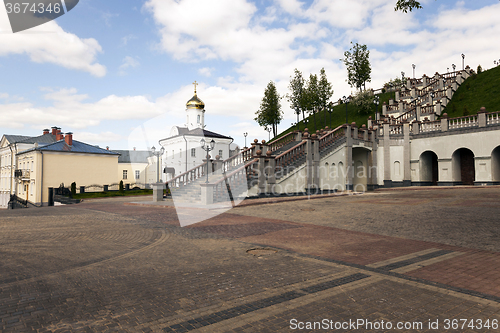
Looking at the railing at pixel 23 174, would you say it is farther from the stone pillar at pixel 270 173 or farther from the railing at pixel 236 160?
the stone pillar at pixel 270 173

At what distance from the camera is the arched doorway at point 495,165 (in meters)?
27.9

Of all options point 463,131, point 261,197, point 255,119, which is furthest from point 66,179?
point 463,131

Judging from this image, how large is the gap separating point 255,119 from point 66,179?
40.5m

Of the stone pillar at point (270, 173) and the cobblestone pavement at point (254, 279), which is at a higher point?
the stone pillar at point (270, 173)

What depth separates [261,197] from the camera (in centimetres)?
2233

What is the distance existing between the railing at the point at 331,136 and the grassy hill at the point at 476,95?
2027cm

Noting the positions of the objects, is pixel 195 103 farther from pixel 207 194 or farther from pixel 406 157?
pixel 207 194

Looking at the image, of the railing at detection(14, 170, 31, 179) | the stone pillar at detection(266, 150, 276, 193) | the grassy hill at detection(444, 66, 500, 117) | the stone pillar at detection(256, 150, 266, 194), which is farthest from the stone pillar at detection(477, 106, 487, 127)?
the railing at detection(14, 170, 31, 179)

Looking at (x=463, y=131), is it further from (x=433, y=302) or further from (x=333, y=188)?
(x=433, y=302)

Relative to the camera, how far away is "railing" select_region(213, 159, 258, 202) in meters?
20.1

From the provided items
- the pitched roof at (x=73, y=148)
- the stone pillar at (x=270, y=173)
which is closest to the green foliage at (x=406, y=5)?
the stone pillar at (x=270, y=173)

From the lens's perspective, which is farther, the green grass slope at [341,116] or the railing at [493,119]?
the green grass slope at [341,116]

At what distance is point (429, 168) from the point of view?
32.9 m

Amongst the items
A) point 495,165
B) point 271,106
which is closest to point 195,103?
point 271,106
